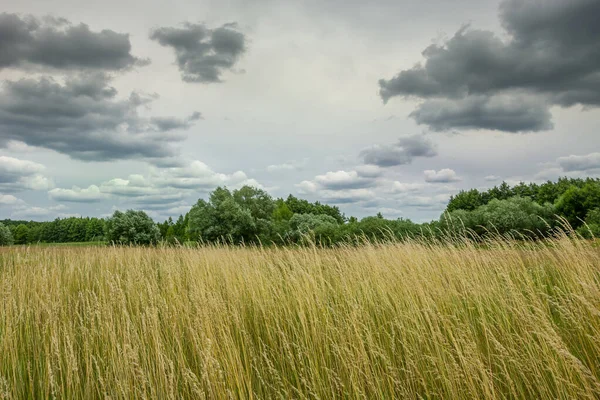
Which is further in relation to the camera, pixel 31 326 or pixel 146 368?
pixel 31 326

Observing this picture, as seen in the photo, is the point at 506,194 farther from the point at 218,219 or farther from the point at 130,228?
the point at 130,228

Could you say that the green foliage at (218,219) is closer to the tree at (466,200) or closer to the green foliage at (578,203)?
the tree at (466,200)

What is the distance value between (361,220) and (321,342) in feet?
57.8

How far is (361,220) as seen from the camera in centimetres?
2120

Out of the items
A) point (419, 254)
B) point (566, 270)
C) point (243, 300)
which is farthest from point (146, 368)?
point (566, 270)

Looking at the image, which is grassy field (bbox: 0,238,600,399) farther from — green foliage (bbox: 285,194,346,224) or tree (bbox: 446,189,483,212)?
green foliage (bbox: 285,194,346,224)

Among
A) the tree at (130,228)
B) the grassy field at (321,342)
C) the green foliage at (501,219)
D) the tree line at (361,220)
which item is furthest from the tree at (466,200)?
the grassy field at (321,342)

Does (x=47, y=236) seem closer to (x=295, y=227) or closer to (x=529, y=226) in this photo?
(x=295, y=227)

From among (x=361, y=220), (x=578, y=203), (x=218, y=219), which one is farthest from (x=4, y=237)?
(x=578, y=203)

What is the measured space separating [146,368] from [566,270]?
630 cm

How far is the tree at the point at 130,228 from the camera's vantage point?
28.3 m

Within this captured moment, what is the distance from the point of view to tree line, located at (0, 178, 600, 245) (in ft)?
63.3

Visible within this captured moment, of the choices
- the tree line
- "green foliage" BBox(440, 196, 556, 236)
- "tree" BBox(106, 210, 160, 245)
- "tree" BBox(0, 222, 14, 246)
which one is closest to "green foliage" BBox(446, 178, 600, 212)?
the tree line

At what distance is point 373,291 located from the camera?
5.27 meters
